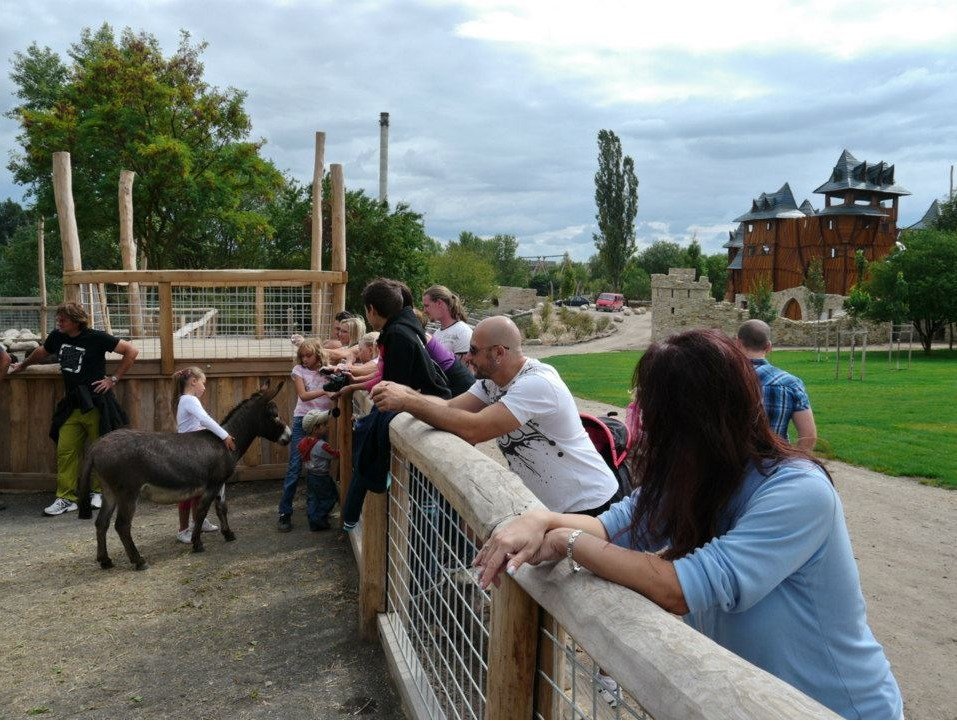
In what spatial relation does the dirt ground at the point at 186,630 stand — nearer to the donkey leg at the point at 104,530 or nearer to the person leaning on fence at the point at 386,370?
the donkey leg at the point at 104,530

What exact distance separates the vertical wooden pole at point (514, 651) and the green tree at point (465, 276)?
2239 inches

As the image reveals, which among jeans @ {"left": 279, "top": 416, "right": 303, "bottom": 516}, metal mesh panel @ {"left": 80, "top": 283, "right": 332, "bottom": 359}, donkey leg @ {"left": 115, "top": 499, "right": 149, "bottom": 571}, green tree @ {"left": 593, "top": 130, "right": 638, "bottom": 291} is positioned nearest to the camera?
donkey leg @ {"left": 115, "top": 499, "right": 149, "bottom": 571}

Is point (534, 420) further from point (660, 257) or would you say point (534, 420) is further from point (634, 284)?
point (660, 257)

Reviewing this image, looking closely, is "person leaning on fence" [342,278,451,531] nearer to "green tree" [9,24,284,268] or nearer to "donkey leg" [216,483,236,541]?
"donkey leg" [216,483,236,541]

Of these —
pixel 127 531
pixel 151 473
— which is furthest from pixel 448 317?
pixel 127 531

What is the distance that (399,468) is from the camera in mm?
4473

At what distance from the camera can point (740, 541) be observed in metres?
1.77

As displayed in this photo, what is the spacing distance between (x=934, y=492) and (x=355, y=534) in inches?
287

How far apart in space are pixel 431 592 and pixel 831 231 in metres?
61.5

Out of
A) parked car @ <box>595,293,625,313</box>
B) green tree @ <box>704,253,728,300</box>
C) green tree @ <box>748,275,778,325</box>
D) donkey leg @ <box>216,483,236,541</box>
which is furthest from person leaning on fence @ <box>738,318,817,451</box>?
green tree @ <box>704,253,728,300</box>

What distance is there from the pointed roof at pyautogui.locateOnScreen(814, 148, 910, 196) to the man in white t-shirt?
6204 centimetres

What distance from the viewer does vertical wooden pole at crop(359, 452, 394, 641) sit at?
4.80 meters

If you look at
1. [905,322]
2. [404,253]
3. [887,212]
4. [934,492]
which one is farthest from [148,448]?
[887,212]

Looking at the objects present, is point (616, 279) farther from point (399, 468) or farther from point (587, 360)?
point (399, 468)
